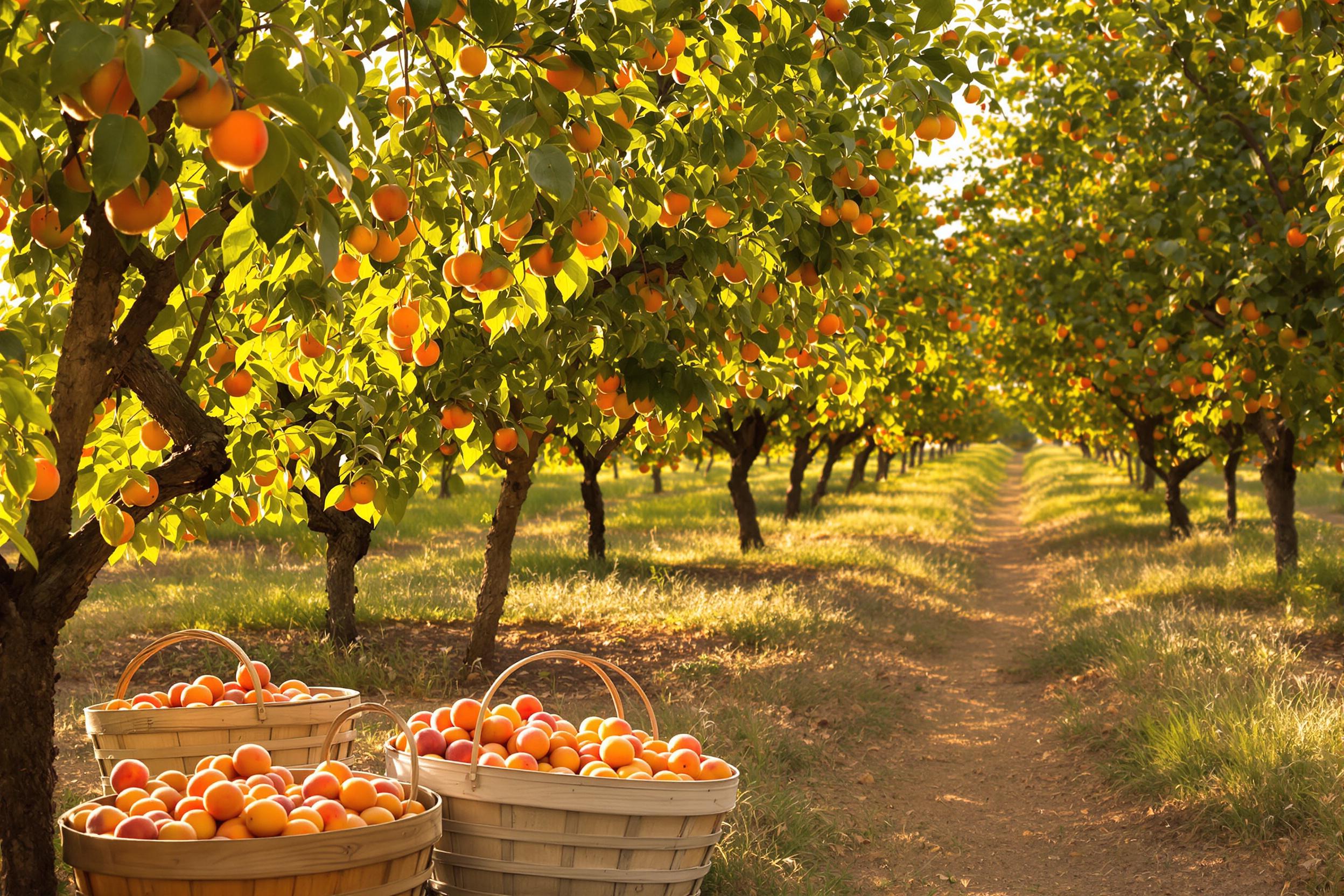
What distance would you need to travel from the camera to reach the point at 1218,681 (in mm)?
6539

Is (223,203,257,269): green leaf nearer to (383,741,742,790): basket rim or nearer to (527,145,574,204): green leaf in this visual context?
(527,145,574,204): green leaf

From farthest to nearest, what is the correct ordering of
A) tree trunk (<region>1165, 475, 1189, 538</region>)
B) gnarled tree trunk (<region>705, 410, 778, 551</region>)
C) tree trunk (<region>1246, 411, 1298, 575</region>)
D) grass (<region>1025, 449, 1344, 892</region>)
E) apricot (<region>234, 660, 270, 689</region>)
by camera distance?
tree trunk (<region>1165, 475, 1189, 538</region>)
gnarled tree trunk (<region>705, 410, 778, 551</region>)
tree trunk (<region>1246, 411, 1298, 575</region>)
grass (<region>1025, 449, 1344, 892</region>)
apricot (<region>234, 660, 270, 689</region>)

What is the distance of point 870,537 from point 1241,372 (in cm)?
985

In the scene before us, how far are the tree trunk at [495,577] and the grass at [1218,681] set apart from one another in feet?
13.6

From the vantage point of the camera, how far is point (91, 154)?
1354 millimetres

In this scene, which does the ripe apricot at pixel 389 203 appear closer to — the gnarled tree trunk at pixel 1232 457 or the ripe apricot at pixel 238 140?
the ripe apricot at pixel 238 140

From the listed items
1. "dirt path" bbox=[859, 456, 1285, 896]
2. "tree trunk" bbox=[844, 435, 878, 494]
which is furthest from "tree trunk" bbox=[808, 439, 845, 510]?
"dirt path" bbox=[859, 456, 1285, 896]

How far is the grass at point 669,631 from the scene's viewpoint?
219 inches

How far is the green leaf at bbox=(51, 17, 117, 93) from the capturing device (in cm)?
132

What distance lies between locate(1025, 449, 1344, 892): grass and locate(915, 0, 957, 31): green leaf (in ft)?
12.6

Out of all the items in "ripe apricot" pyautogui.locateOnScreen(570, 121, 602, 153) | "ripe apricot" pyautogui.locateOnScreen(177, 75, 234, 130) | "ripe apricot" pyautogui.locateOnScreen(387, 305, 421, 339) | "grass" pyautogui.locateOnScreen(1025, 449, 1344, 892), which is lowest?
"grass" pyautogui.locateOnScreen(1025, 449, 1344, 892)

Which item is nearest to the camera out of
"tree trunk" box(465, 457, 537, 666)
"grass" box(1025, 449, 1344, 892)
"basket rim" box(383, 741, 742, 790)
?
"basket rim" box(383, 741, 742, 790)

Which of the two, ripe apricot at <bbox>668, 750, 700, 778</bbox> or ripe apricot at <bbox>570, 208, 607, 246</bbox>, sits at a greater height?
ripe apricot at <bbox>570, 208, 607, 246</bbox>

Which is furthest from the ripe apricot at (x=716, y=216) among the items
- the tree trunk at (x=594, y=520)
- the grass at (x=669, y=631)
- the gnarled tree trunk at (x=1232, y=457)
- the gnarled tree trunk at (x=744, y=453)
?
the gnarled tree trunk at (x=1232, y=457)
